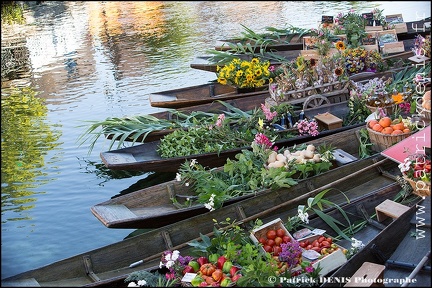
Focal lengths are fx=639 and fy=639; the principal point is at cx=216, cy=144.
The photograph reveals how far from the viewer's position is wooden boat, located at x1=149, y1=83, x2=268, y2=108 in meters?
Result: 8.84

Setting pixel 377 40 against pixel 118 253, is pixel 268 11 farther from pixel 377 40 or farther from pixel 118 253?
pixel 118 253

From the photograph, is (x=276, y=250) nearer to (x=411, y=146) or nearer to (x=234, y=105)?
(x=411, y=146)

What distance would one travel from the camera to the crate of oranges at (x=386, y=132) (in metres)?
5.95

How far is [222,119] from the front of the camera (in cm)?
703

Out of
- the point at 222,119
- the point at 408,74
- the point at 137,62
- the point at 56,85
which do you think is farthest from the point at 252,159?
the point at 137,62

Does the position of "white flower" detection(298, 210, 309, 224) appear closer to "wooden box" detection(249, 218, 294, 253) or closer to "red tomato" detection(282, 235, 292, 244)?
"wooden box" detection(249, 218, 294, 253)

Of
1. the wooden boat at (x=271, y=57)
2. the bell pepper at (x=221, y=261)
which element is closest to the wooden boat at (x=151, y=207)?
the bell pepper at (x=221, y=261)

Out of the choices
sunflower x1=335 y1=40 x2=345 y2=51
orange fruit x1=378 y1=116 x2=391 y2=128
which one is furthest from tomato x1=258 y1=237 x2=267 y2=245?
sunflower x1=335 y1=40 x2=345 y2=51

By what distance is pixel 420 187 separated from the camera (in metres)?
4.78

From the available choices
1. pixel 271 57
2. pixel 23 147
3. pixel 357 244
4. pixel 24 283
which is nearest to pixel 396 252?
pixel 357 244

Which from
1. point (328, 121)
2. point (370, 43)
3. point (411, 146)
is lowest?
point (328, 121)

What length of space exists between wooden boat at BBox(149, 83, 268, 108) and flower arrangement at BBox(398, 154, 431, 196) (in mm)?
3947

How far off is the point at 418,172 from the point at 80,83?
342 inches

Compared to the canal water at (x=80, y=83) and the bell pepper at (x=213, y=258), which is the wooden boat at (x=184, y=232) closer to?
the bell pepper at (x=213, y=258)
